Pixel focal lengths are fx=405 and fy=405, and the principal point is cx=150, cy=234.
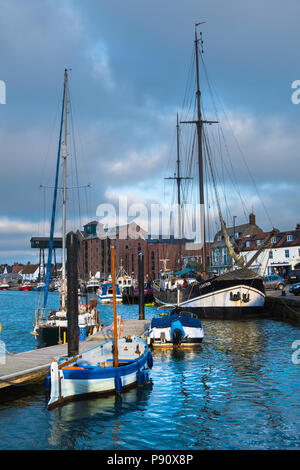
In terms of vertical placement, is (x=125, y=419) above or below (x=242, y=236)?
below

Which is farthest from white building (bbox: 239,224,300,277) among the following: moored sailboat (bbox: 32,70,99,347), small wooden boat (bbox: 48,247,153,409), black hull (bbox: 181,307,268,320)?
small wooden boat (bbox: 48,247,153,409)

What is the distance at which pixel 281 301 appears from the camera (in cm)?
3938

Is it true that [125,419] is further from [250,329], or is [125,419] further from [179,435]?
[250,329]

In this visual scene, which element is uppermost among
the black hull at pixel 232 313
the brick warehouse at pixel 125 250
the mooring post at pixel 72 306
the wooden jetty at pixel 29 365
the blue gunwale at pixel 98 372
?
the brick warehouse at pixel 125 250

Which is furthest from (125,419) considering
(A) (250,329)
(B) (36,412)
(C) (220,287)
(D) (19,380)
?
(C) (220,287)

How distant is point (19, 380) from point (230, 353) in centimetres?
1257

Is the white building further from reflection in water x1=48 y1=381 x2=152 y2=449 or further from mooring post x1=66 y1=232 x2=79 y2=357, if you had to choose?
reflection in water x1=48 y1=381 x2=152 y2=449

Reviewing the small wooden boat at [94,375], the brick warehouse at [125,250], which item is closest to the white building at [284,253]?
the brick warehouse at [125,250]

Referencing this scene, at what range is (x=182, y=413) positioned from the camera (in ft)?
44.9

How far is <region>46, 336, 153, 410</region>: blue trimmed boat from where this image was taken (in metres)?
14.4

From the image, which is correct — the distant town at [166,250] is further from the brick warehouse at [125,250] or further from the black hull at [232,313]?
the black hull at [232,313]

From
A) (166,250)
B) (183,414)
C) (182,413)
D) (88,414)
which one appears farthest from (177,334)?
(166,250)

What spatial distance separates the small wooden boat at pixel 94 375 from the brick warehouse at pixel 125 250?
98769 millimetres

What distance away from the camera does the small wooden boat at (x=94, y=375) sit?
1438 centimetres
